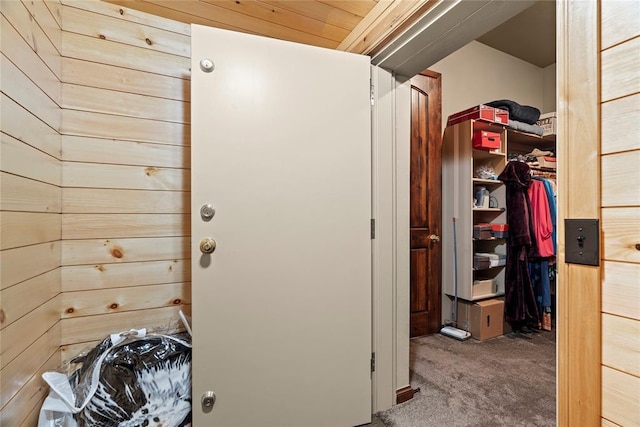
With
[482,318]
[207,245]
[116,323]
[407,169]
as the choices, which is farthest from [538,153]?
[116,323]

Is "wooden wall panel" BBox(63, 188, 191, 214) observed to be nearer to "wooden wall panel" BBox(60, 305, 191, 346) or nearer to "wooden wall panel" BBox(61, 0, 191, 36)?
"wooden wall panel" BBox(60, 305, 191, 346)

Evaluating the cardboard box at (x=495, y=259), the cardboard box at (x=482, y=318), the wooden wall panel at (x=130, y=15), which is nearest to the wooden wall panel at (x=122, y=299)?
the wooden wall panel at (x=130, y=15)

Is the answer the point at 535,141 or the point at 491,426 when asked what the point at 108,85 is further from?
the point at 535,141

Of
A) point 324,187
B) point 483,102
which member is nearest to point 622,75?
point 324,187

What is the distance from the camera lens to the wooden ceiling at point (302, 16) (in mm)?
1440

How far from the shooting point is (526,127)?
9.65 ft

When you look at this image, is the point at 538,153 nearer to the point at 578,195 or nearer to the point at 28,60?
the point at 578,195

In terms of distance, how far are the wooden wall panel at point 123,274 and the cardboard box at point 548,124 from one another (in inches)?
139

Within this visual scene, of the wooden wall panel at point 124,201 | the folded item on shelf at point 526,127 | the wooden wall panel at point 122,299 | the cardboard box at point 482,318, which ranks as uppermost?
the folded item on shelf at point 526,127

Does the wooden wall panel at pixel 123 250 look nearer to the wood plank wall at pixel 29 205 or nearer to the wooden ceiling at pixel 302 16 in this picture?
the wood plank wall at pixel 29 205

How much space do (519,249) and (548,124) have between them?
4.72 ft

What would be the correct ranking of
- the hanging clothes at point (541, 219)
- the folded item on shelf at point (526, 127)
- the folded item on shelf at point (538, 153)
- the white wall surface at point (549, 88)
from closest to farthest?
the hanging clothes at point (541, 219), the folded item on shelf at point (526, 127), the folded item on shelf at point (538, 153), the white wall surface at point (549, 88)

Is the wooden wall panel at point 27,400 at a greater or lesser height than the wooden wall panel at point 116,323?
lesser

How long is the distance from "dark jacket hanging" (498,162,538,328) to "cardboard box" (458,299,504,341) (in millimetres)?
114
